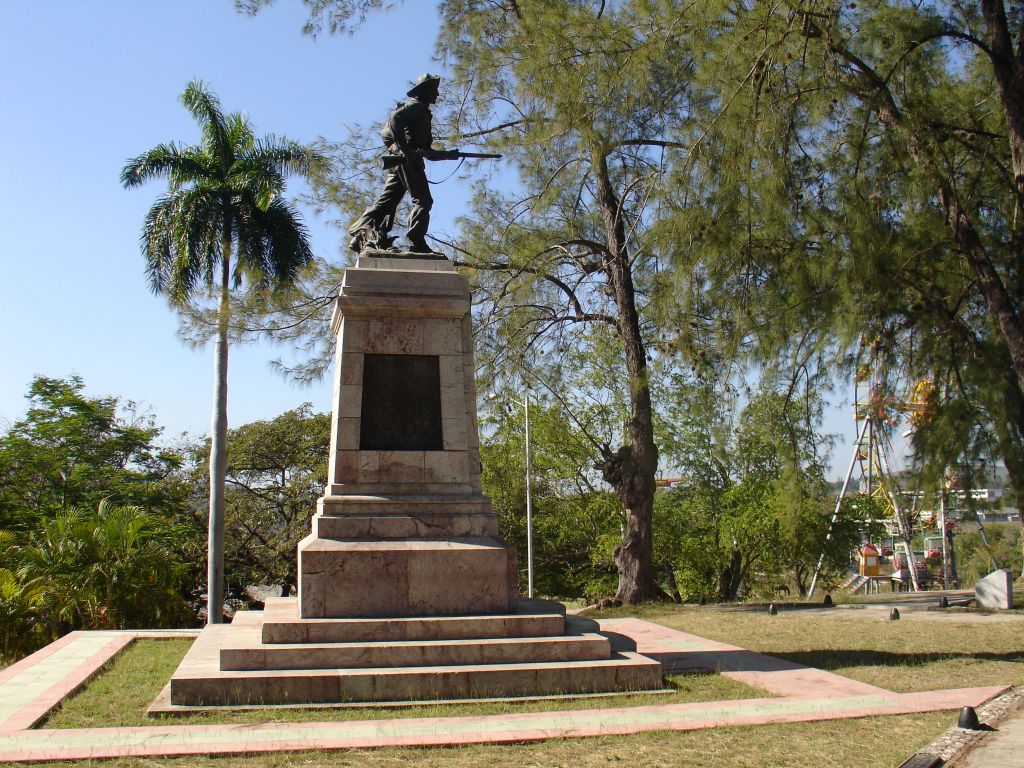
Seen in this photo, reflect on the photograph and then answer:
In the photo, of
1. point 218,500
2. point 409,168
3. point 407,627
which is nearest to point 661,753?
point 407,627

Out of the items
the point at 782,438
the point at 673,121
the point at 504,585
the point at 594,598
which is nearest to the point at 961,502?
the point at 782,438

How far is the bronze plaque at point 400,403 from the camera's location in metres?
8.85

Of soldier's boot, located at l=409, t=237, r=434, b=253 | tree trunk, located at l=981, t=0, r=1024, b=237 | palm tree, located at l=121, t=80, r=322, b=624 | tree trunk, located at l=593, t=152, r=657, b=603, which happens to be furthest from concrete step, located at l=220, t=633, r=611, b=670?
palm tree, located at l=121, t=80, r=322, b=624

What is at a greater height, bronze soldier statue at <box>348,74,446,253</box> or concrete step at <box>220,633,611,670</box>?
bronze soldier statue at <box>348,74,446,253</box>

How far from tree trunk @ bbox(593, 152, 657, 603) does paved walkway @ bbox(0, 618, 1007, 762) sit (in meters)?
8.11

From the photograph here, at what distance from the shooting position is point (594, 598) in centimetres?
2706

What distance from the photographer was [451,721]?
6215mm

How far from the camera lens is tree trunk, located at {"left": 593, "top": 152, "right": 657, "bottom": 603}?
1669 centimetres

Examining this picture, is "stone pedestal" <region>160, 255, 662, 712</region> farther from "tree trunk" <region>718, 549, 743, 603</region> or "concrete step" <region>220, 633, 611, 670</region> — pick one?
"tree trunk" <region>718, 549, 743, 603</region>

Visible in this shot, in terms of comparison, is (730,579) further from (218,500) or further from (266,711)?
(266,711)

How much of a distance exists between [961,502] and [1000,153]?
4.91 m

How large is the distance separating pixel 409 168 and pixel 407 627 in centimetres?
492

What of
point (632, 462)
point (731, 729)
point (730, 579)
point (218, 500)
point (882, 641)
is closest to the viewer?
point (731, 729)

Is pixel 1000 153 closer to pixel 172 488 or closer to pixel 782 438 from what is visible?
pixel 782 438
